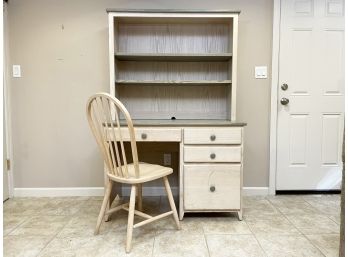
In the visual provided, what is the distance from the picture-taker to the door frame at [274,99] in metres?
2.61

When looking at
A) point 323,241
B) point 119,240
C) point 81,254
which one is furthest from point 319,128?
point 81,254

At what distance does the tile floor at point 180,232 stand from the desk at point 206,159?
168mm

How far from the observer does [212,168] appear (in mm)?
2100

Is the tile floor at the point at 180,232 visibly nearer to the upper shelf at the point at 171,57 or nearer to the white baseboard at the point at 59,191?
the white baseboard at the point at 59,191

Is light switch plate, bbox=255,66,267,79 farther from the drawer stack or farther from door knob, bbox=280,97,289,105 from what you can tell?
the drawer stack

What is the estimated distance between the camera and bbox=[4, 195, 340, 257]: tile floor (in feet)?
5.62


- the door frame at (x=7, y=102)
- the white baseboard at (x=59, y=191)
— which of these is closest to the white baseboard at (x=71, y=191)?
the white baseboard at (x=59, y=191)

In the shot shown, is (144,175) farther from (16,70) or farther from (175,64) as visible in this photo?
(16,70)

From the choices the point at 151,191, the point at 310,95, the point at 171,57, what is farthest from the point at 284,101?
the point at 151,191

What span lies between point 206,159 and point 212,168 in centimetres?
8

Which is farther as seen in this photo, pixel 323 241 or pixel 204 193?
pixel 204 193

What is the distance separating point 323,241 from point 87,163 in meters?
2.01

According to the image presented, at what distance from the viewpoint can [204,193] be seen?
211 centimetres

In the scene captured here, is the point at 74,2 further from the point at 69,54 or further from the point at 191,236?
the point at 191,236
